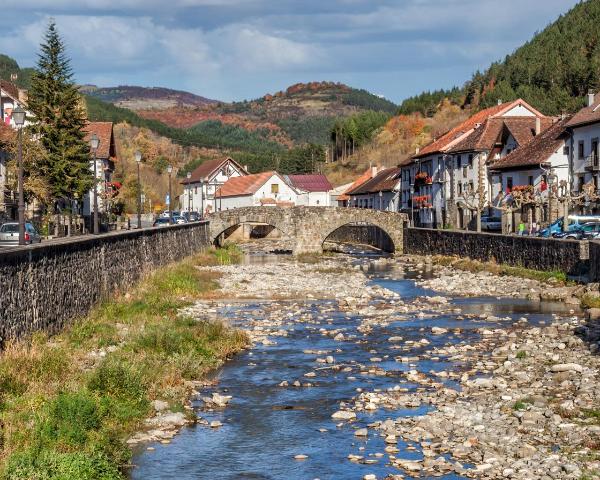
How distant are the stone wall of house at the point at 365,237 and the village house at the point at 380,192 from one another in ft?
17.7

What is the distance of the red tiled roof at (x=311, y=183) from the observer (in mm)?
136875

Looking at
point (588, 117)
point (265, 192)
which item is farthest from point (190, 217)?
point (588, 117)

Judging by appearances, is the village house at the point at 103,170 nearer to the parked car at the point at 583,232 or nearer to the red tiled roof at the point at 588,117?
the red tiled roof at the point at 588,117

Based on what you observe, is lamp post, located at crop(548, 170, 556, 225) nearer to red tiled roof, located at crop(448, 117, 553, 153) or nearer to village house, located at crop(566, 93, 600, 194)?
village house, located at crop(566, 93, 600, 194)

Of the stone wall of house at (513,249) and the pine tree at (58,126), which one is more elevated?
the pine tree at (58,126)

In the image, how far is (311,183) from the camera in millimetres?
138625

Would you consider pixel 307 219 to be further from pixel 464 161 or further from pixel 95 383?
pixel 95 383

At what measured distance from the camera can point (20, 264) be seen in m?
20.8

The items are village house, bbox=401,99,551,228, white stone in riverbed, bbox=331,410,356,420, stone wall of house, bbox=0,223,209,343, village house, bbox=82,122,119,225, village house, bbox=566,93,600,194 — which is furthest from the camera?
village house, bbox=82,122,119,225

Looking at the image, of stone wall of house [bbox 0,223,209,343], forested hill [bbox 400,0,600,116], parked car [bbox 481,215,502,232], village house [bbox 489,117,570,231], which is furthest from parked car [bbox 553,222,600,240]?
forested hill [bbox 400,0,600,116]

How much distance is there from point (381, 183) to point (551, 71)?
109 feet

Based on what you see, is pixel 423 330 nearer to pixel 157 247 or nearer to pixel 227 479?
pixel 227 479

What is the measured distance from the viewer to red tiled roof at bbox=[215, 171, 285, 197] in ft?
407

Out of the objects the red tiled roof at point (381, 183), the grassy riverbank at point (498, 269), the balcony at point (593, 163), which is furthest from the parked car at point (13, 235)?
the red tiled roof at point (381, 183)
